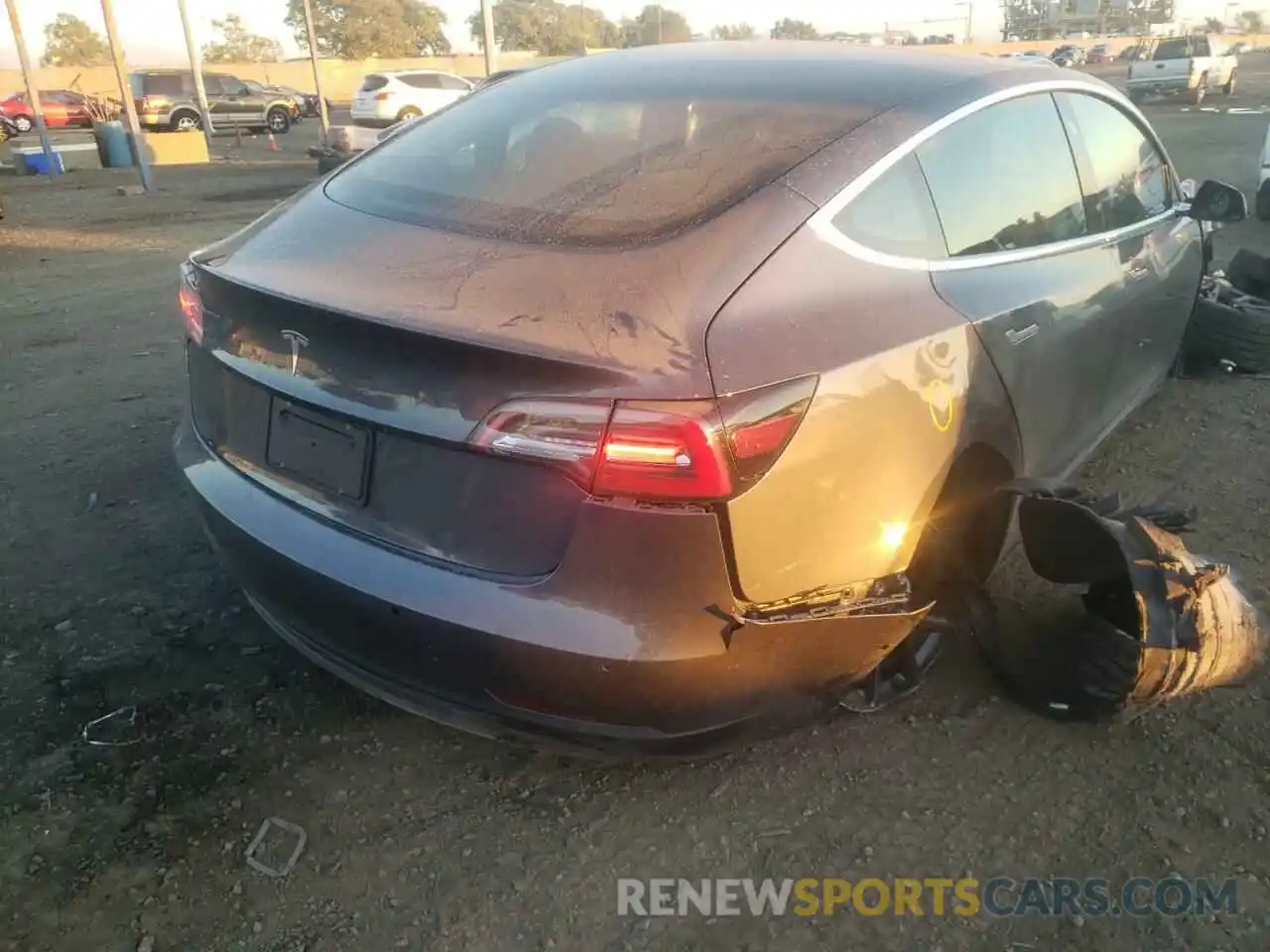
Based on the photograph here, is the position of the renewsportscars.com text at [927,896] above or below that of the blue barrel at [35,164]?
above

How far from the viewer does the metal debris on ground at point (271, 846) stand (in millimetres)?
2166

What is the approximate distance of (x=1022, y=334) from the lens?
2.61 meters

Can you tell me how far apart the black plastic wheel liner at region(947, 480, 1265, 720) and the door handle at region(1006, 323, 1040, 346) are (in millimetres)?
381

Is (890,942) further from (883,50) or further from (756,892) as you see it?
(883,50)

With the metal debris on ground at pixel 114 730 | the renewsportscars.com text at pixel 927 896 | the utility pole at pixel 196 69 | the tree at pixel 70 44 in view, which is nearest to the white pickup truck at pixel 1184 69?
the utility pole at pixel 196 69

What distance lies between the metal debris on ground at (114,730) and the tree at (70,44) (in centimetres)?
8613

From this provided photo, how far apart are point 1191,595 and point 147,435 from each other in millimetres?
4240

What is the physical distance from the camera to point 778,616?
1921mm

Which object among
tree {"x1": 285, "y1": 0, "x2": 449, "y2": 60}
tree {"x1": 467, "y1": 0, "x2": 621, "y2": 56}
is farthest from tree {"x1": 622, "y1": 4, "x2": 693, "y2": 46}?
tree {"x1": 285, "y1": 0, "x2": 449, "y2": 60}

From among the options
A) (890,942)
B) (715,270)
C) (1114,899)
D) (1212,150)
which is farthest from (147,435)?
(1212,150)

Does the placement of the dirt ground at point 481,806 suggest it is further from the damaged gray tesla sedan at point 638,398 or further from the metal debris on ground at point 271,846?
the damaged gray tesla sedan at point 638,398

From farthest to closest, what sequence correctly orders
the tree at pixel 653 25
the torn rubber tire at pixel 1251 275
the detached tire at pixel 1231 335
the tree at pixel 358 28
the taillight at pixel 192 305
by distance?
the tree at pixel 358 28 < the tree at pixel 653 25 < the torn rubber tire at pixel 1251 275 < the detached tire at pixel 1231 335 < the taillight at pixel 192 305

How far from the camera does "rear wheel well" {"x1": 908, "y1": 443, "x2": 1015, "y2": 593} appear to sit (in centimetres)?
233

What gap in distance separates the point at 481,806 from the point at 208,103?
32738 mm
